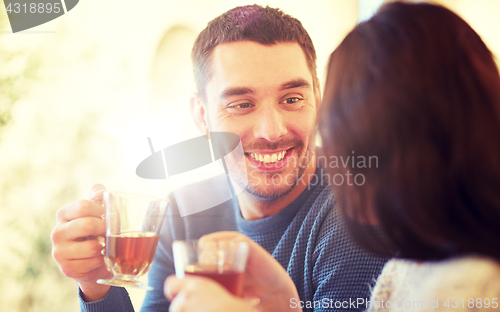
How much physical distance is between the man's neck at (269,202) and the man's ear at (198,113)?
35cm

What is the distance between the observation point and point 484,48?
30.4 inches

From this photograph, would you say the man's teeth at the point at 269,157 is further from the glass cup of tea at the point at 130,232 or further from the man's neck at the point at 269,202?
the glass cup of tea at the point at 130,232

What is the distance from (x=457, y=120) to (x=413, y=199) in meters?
0.17

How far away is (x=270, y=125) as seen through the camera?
4.74 feet

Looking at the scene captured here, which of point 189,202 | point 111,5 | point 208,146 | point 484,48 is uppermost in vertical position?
point 111,5

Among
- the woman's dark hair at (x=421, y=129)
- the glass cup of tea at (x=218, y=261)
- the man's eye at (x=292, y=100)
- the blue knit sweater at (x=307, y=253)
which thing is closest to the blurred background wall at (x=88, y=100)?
A: the man's eye at (x=292, y=100)

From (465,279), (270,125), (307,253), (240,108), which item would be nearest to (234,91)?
(240,108)

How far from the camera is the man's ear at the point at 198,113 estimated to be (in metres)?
1.66

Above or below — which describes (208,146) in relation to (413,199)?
below

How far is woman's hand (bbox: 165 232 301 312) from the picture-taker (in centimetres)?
49

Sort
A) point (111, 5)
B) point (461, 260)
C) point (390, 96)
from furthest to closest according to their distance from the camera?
point (111, 5) < point (390, 96) < point (461, 260)

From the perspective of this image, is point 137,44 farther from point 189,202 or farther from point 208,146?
point 189,202

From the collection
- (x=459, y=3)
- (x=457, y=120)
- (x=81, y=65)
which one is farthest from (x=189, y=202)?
(x=459, y=3)

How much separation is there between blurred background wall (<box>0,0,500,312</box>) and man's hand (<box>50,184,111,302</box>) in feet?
2.58
